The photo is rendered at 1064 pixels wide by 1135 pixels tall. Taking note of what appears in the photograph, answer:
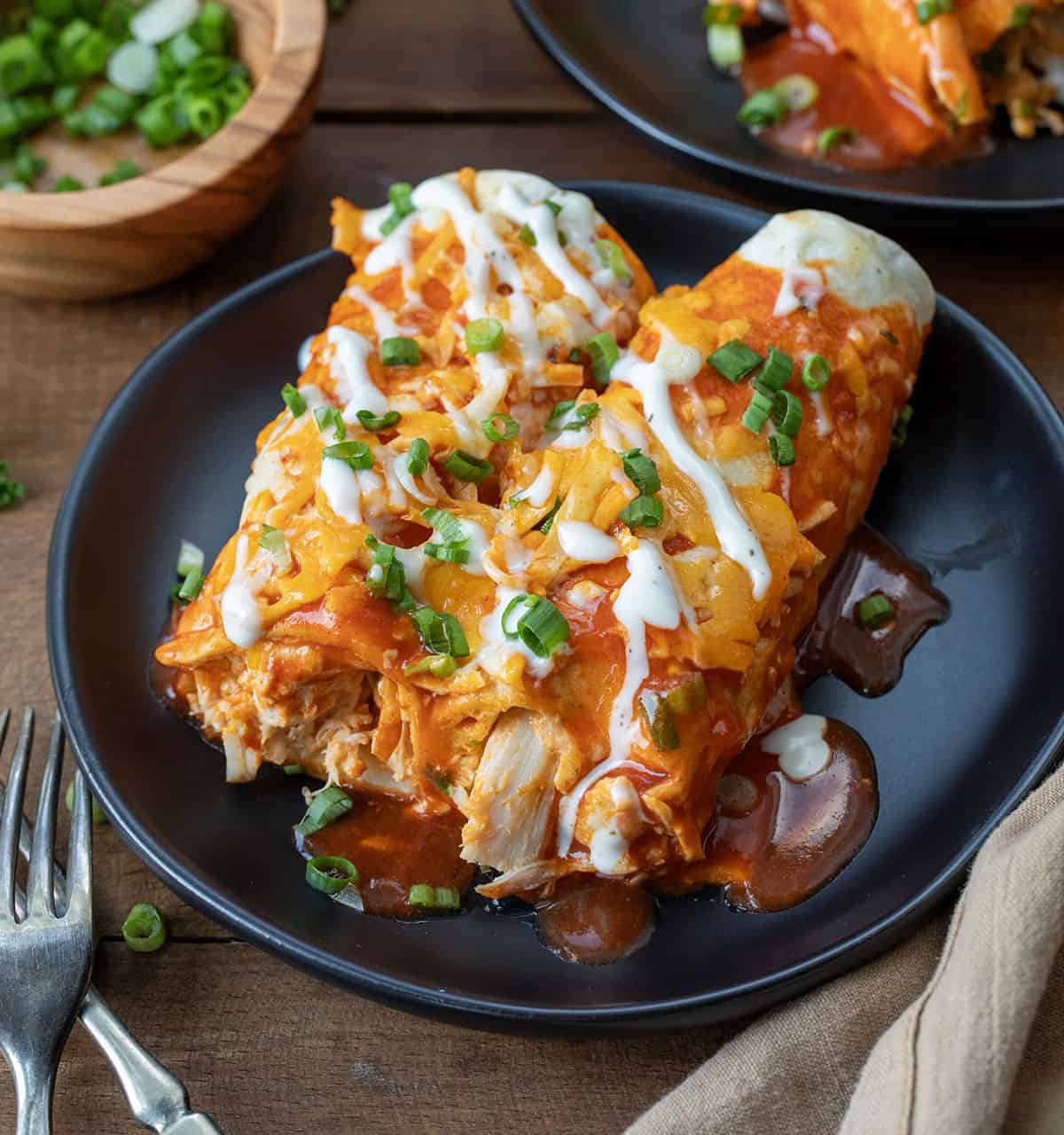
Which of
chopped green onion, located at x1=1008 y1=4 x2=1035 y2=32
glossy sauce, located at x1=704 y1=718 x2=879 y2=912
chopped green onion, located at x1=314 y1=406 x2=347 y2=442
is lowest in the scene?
glossy sauce, located at x1=704 y1=718 x2=879 y2=912

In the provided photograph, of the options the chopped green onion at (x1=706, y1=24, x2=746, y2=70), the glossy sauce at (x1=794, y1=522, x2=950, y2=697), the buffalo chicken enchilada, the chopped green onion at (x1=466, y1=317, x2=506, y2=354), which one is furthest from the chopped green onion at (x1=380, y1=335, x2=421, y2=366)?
the chopped green onion at (x1=706, y1=24, x2=746, y2=70)

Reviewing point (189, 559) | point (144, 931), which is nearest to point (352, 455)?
point (189, 559)

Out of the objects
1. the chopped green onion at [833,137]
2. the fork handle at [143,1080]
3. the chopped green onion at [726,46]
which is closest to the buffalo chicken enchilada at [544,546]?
the fork handle at [143,1080]

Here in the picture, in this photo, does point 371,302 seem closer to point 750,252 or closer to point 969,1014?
point 750,252

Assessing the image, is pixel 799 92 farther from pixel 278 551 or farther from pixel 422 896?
pixel 422 896

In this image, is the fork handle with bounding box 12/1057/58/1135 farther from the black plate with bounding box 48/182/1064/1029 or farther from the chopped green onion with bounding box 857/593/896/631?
the chopped green onion with bounding box 857/593/896/631

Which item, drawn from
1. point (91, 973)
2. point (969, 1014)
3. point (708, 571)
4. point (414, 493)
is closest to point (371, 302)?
point (414, 493)

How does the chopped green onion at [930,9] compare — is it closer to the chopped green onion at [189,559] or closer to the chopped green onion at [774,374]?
the chopped green onion at [774,374]
